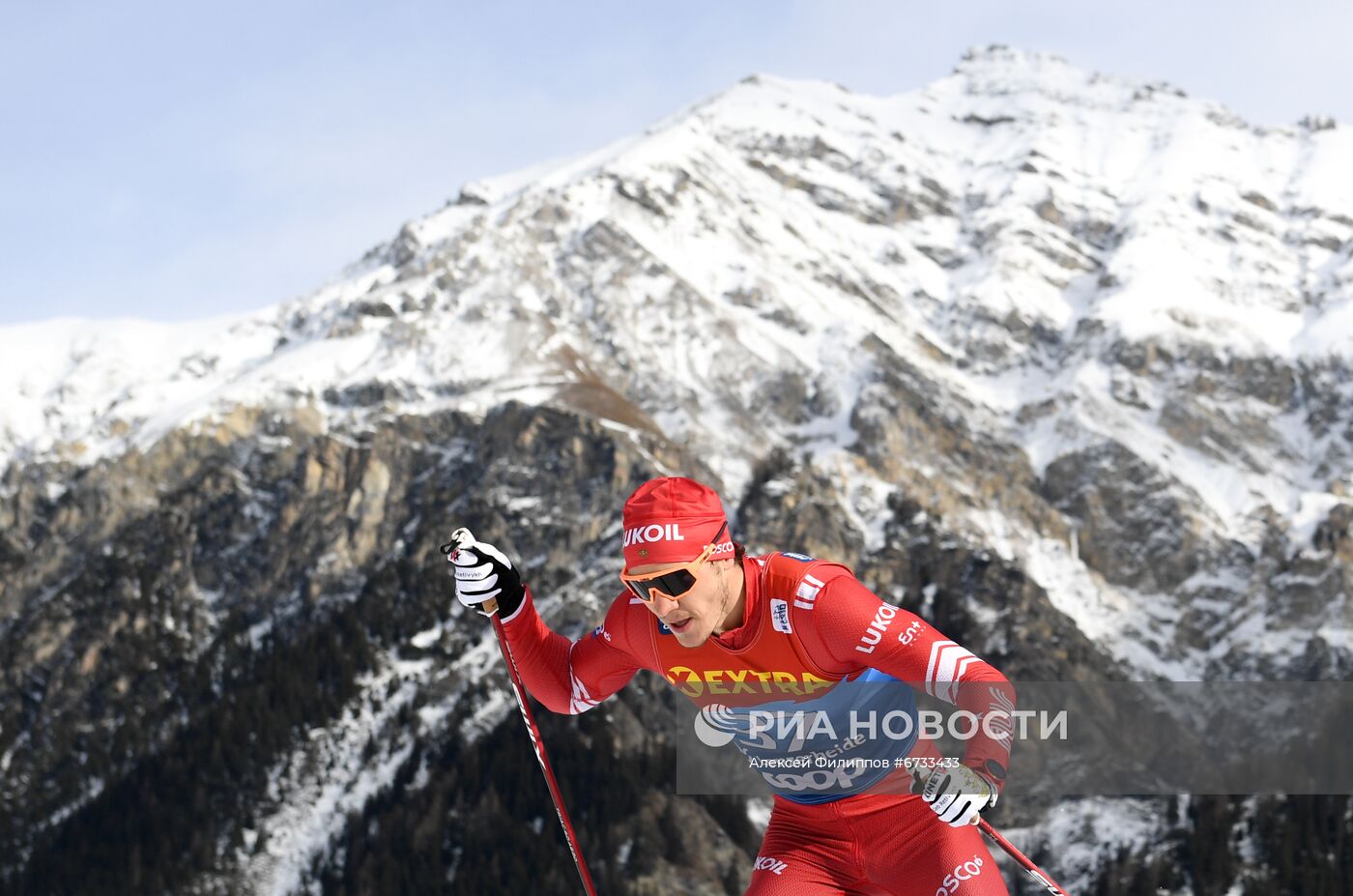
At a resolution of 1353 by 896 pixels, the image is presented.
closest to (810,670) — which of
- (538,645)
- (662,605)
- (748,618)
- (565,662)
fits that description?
(748,618)

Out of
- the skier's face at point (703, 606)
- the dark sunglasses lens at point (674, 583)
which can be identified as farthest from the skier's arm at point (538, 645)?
the dark sunglasses lens at point (674, 583)

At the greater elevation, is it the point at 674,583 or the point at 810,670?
the point at 674,583

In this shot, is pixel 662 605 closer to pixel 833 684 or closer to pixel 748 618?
pixel 748 618

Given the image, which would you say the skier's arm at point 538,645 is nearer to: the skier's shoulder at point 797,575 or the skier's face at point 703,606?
the skier's face at point 703,606

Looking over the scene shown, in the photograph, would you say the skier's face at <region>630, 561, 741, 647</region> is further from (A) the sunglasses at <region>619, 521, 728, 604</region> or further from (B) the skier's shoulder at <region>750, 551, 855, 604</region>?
(B) the skier's shoulder at <region>750, 551, 855, 604</region>

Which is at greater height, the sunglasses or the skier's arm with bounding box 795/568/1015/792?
the sunglasses

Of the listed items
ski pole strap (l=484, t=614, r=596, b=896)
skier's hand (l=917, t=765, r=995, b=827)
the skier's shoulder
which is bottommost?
ski pole strap (l=484, t=614, r=596, b=896)

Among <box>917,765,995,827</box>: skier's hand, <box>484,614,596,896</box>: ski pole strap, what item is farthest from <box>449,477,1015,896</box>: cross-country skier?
<box>484,614,596,896</box>: ski pole strap

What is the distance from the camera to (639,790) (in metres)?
148

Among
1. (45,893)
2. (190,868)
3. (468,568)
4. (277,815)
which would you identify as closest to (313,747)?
(277,815)

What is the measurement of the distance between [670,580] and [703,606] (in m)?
0.31

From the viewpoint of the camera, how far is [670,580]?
8.54 m

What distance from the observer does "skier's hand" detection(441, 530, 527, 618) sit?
9.88m

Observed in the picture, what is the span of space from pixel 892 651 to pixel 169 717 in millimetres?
196726
